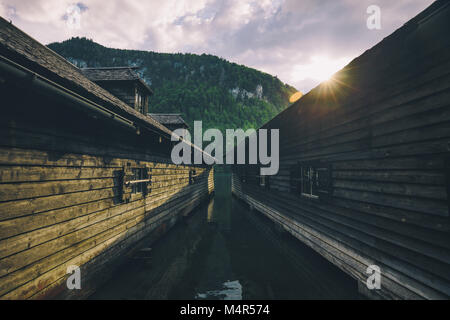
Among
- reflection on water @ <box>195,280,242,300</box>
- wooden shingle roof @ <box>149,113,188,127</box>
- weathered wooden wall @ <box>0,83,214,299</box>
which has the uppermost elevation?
wooden shingle roof @ <box>149,113,188,127</box>

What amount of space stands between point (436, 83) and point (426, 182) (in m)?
1.49

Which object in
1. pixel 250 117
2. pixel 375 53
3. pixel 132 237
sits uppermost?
pixel 250 117

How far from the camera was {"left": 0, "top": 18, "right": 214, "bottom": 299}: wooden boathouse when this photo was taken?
2.60 m

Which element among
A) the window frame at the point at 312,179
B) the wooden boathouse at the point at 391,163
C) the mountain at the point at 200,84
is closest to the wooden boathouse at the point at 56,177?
the window frame at the point at 312,179

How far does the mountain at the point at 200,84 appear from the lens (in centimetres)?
8775

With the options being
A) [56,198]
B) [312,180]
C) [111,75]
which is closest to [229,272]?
[312,180]

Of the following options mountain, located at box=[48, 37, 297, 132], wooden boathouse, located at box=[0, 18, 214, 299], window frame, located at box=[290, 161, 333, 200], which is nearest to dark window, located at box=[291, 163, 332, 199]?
window frame, located at box=[290, 161, 333, 200]

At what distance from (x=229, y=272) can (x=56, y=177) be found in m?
4.85

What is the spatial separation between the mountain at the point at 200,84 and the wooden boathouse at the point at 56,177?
78140 mm

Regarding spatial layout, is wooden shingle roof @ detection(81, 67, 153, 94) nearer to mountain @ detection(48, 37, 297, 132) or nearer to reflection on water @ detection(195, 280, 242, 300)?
reflection on water @ detection(195, 280, 242, 300)

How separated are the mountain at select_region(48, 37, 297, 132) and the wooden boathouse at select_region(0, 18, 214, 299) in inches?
3076
